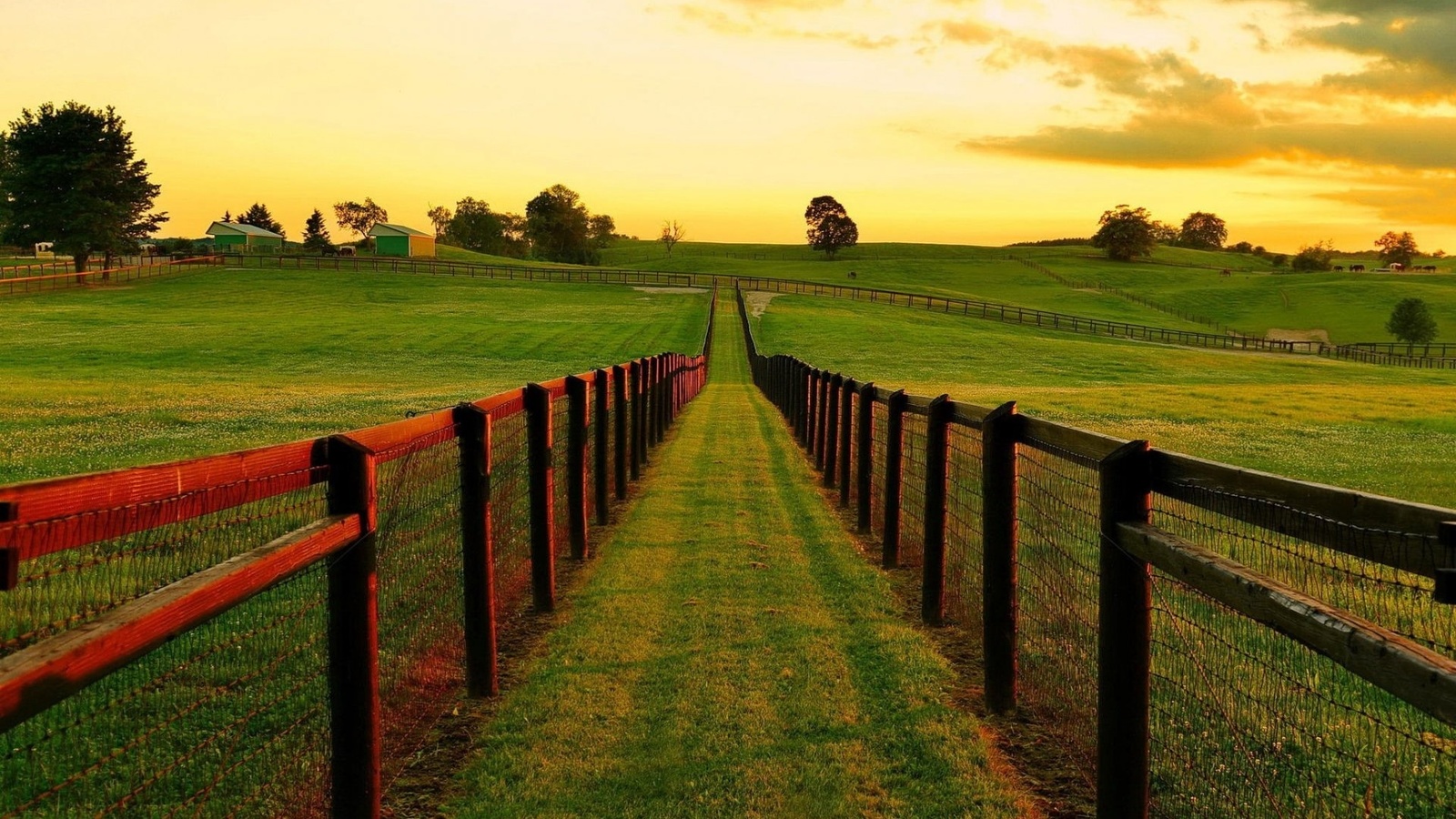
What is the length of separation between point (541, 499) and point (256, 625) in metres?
2.15

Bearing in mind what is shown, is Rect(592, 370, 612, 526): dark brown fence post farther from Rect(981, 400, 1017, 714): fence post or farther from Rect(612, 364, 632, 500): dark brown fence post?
Rect(981, 400, 1017, 714): fence post

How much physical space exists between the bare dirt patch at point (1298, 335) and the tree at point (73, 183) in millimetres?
98950

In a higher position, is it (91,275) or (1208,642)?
(91,275)

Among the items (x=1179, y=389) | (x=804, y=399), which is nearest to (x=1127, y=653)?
(x=804, y=399)

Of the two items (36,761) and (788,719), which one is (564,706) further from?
(36,761)

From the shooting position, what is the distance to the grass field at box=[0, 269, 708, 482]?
55.9ft

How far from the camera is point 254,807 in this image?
14.4 feet

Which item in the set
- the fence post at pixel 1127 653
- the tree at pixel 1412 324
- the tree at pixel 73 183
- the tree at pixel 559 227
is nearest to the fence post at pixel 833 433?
the fence post at pixel 1127 653

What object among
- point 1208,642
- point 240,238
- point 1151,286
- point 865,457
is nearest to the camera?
point 1208,642

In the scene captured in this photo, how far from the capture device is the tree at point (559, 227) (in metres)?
167

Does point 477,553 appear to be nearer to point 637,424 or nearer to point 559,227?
point 637,424

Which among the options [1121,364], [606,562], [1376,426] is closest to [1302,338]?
[1121,364]

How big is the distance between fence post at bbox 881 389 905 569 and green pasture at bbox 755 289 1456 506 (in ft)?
22.7

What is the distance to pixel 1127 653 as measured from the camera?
4.30 m
